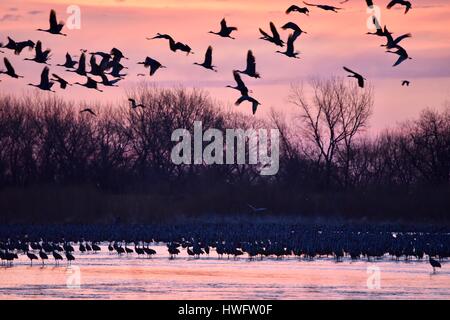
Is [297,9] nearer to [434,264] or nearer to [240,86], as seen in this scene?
[240,86]

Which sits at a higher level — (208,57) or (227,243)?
(208,57)

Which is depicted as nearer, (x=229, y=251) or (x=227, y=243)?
(x=229, y=251)

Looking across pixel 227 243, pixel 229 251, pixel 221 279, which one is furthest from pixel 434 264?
pixel 227 243

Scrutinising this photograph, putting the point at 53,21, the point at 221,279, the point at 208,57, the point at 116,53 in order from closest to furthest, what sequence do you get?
the point at 208,57, the point at 53,21, the point at 116,53, the point at 221,279

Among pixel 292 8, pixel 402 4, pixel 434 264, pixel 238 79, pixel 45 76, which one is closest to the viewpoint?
pixel 402 4

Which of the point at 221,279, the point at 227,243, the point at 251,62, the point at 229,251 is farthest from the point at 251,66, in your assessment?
the point at 227,243

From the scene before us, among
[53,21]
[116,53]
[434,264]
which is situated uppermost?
[53,21]

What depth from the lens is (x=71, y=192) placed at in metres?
55.8

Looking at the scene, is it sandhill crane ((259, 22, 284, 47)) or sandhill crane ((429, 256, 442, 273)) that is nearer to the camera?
sandhill crane ((259, 22, 284, 47))

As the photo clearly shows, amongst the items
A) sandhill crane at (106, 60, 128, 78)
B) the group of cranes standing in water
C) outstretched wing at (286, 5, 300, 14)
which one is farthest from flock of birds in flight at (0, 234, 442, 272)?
outstretched wing at (286, 5, 300, 14)

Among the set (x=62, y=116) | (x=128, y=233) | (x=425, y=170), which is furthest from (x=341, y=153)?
(x=128, y=233)

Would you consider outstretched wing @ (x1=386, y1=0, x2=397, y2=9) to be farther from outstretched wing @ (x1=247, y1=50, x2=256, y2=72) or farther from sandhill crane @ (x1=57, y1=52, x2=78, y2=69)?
sandhill crane @ (x1=57, y1=52, x2=78, y2=69)
